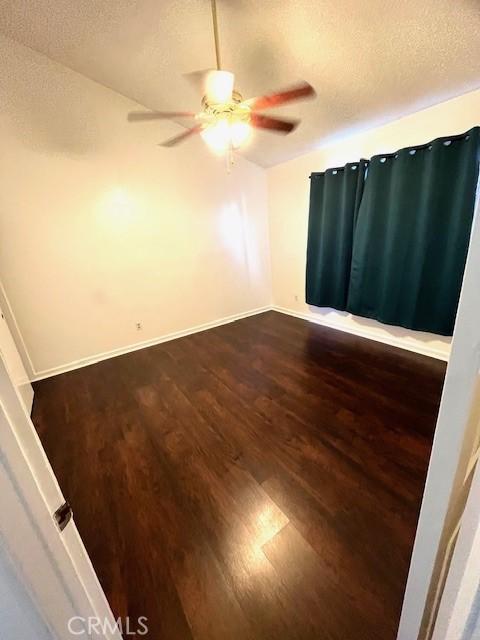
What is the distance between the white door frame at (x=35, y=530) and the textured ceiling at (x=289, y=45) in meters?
2.40

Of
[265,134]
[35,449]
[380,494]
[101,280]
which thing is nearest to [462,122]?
[265,134]

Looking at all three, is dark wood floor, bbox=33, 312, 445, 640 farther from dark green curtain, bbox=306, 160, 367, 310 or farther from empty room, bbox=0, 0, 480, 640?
dark green curtain, bbox=306, 160, 367, 310

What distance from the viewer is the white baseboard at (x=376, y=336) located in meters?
2.51

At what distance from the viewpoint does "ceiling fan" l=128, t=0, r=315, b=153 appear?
4.42 feet

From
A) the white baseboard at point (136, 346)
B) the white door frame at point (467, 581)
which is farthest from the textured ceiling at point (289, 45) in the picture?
the white baseboard at point (136, 346)

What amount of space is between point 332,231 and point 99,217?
2726mm

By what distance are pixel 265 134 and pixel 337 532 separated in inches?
141

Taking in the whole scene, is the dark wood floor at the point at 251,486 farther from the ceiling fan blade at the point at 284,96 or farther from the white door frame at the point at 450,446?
the ceiling fan blade at the point at 284,96

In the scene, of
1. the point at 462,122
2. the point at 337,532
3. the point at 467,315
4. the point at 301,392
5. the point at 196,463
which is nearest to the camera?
the point at 467,315

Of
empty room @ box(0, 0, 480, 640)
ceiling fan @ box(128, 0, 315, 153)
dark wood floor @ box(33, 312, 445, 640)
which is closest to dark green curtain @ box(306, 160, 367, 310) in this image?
empty room @ box(0, 0, 480, 640)

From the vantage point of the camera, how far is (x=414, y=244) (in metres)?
2.35

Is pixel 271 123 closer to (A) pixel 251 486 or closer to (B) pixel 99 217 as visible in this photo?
(B) pixel 99 217

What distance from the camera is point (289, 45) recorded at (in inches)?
67.9

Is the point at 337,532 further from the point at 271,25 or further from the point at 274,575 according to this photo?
the point at 271,25
